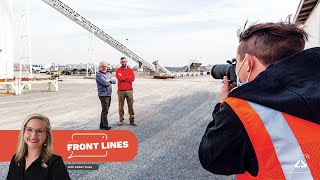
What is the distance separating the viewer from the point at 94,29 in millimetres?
38031

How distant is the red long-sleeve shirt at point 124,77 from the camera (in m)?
8.07

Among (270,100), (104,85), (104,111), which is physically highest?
(270,100)

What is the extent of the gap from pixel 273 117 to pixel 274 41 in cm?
35

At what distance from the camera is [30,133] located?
96.0 inches

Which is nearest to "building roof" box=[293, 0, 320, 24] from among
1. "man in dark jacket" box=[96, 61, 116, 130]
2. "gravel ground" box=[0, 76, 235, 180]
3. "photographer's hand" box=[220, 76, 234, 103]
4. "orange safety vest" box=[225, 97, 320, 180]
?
"gravel ground" box=[0, 76, 235, 180]

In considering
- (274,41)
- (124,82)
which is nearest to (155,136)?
(124,82)

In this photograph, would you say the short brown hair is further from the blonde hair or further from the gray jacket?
the gray jacket

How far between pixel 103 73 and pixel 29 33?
15504 mm

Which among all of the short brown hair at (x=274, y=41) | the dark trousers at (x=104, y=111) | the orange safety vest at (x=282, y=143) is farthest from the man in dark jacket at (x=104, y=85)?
the orange safety vest at (x=282, y=143)

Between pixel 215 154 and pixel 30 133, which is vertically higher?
pixel 215 154

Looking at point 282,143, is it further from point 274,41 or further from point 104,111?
point 104,111

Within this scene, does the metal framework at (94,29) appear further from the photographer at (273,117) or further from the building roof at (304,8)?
the photographer at (273,117)

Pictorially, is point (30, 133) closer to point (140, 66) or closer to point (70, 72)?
point (140, 66)

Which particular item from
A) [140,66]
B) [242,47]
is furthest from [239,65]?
[140,66]
